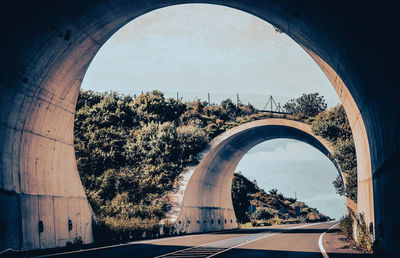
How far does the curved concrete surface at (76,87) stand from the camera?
10.1 m

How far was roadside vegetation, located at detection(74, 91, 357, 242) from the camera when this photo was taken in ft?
102

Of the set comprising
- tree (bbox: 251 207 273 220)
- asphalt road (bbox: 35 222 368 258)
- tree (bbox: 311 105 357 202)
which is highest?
tree (bbox: 311 105 357 202)

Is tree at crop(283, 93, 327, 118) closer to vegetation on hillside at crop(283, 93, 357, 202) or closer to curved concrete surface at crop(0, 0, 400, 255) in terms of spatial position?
vegetation on hillside at crop(283, 93, 357, 202)

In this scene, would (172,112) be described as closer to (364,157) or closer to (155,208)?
(155,208)

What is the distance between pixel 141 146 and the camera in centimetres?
3838

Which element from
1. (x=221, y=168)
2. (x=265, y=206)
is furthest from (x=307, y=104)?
(x=265, y=206)

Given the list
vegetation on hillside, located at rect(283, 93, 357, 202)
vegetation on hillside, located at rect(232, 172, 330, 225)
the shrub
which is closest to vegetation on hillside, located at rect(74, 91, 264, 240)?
vegetation on hillside, located at rect(283, 93, 357, 202)

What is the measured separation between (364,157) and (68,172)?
13.2 meters

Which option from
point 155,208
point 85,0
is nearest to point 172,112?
point 155,208

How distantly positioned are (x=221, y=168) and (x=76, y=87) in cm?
2384

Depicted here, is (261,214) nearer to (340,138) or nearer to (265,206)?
(265,206)

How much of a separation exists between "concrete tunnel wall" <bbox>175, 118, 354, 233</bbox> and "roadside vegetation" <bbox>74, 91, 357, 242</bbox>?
1023 millimetres

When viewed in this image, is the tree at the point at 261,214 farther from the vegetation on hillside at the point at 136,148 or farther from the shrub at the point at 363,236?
the shrub at the point at 363,236

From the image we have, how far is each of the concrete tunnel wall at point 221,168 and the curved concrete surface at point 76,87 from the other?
1496cm
